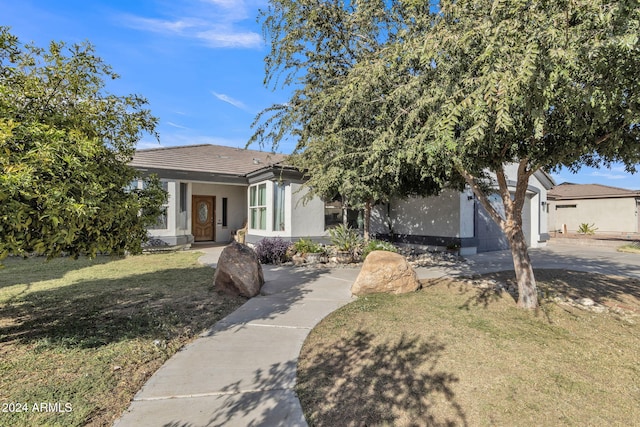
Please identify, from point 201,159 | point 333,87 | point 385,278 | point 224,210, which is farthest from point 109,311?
point 224,210

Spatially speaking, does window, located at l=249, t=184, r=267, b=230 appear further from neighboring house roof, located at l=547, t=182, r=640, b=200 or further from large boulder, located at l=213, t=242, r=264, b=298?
neighboring house roof, located at l=547, t=182, r=640, b=200

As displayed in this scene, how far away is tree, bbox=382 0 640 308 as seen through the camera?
2.98 metres

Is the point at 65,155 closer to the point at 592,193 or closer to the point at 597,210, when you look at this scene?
the point at 597,210

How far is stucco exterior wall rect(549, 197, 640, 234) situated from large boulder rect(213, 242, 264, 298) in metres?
25.4

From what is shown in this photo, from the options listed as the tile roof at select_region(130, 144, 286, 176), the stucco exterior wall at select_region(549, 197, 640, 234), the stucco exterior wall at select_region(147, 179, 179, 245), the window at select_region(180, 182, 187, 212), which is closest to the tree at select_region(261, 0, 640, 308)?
the tile roof at select_region(130, 144, 286, 176)

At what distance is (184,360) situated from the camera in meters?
3.67

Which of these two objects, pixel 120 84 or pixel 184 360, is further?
pixel 120 84

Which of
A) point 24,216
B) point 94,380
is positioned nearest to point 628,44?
point 24,216

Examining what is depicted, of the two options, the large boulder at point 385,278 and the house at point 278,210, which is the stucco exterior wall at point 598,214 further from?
the large boulder at point 385,278

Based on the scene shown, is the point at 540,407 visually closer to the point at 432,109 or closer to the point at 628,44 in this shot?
the point at 628,44

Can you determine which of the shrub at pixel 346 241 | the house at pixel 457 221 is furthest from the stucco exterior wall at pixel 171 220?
the house at pixel 457 221

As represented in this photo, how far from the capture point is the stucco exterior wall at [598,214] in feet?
70.9

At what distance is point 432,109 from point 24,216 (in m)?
5.25

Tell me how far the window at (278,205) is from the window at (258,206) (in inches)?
30.0
